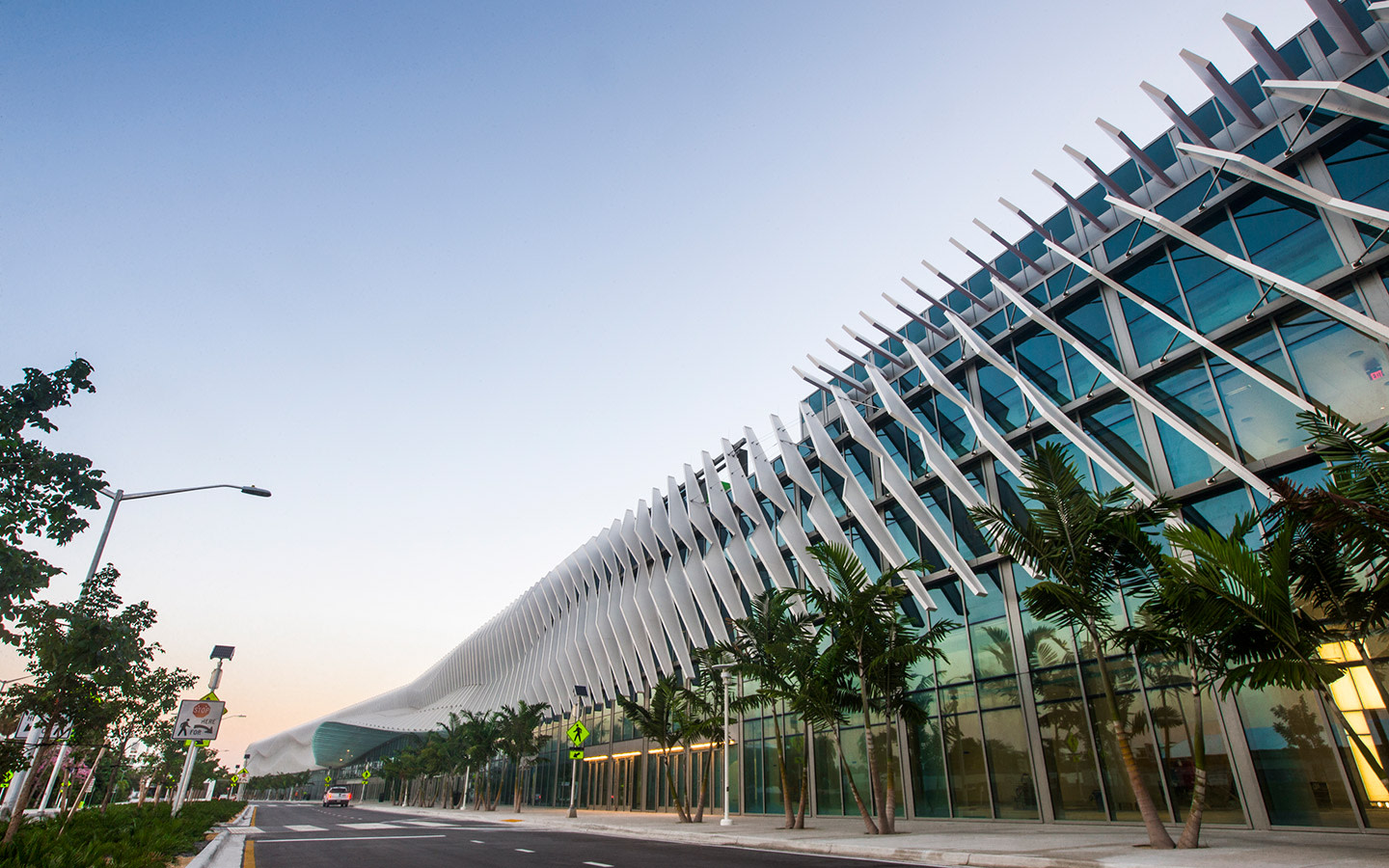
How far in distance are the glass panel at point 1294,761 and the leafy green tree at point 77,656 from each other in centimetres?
2456

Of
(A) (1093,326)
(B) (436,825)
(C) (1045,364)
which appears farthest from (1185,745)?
(B) (436,825)

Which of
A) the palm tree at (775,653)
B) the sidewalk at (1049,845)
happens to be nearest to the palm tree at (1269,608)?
the sidewalk at (1049,845)

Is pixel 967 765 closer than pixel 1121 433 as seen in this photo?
No

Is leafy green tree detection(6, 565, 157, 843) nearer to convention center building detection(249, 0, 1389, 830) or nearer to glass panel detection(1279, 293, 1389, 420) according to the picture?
convention center building detection(249, 0, 1389, 830)

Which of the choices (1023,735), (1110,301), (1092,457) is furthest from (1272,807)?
(1110,301)

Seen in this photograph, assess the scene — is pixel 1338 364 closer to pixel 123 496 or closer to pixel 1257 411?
pixel 1257 411

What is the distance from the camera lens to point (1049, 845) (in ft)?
42.1

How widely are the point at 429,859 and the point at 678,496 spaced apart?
2323cm

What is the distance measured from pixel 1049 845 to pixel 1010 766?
7469 millimetres

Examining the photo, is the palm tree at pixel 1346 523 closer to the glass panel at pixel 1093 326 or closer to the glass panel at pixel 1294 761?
A: the glass panel at pixel 1294 761

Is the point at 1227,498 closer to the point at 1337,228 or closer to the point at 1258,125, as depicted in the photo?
the point at 1337,228

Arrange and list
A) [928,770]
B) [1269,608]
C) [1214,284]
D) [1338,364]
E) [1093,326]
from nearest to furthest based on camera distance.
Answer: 1. [1269,608]
2. [1338,364]
3. [1214,284]
4. [1093,326]
5. [928,770]

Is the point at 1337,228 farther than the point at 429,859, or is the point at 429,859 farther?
the point at 1337,228

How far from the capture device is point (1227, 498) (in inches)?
640
